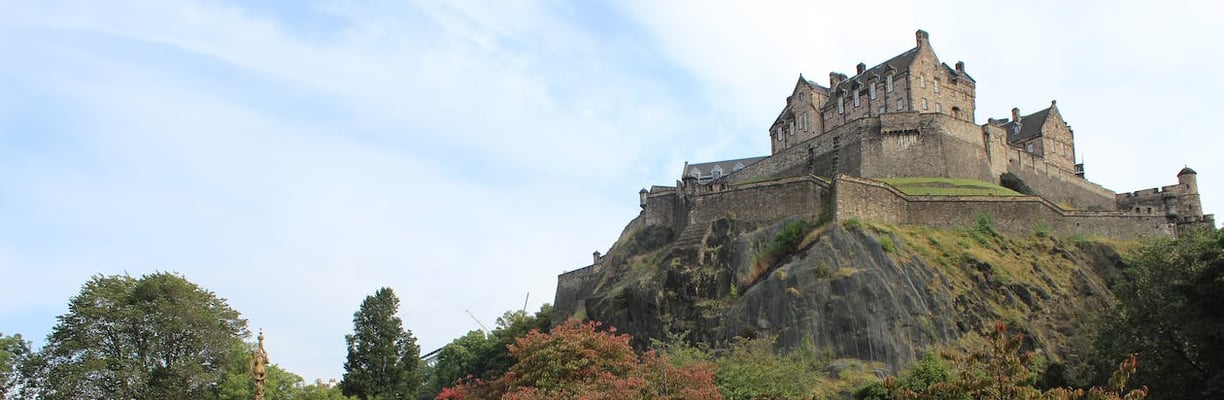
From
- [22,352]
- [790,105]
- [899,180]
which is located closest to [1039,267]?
[899,180]

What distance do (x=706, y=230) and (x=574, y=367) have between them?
80.0 ft

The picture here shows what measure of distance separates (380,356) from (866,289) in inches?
1078

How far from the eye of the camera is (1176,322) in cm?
4222

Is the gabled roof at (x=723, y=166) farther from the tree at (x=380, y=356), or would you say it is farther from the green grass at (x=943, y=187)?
the tree at (x=380, y=356)

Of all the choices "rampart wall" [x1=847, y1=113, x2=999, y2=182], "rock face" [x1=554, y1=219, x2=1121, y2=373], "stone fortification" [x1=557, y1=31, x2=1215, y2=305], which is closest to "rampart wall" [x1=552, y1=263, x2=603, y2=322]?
"stone fortification" [x1=557, y1=31, x2=1215, y2=305]

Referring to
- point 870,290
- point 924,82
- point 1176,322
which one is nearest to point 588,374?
point 870,290

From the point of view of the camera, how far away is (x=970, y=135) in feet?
243

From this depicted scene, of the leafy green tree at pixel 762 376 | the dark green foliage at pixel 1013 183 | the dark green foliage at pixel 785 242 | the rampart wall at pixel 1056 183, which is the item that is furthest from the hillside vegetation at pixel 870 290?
the rampart wall at pixel 1056 183

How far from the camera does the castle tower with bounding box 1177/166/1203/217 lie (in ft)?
233

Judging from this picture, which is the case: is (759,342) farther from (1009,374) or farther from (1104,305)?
(1009,374)

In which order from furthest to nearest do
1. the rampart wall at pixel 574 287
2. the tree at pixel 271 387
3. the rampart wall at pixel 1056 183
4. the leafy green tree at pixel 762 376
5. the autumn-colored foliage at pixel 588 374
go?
1. the rampart wall at pixel 1056 183
2. the rampart wall at pixel 574 287
3. the tree at pixel 271 387
4. the leafy green tree at pixel 762 376
5. the autumn-colored foliage at pixel 588 374

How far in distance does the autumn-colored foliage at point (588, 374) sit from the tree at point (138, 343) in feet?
48.0

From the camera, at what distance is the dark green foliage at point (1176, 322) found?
124 feet

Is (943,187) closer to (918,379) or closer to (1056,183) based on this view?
(1056,183)
